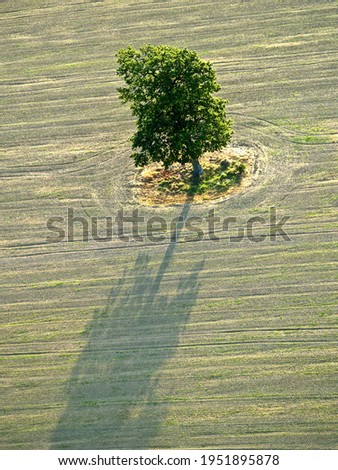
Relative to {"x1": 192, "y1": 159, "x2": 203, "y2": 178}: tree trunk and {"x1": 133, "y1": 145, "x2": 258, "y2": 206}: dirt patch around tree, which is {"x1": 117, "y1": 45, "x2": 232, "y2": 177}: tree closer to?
{"x1": 192, "y1": 159, "x2": 203, "y2": 178}: tree trunk

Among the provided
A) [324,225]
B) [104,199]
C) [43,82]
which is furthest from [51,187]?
[324,225]

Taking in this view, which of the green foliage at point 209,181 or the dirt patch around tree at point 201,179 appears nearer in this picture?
the dirt patch around tree at point 201,179

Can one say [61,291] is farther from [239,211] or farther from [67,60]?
[67,60]

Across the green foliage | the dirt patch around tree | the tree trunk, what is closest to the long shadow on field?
the dirt patch around tree

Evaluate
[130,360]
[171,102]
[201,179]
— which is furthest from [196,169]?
[130,360]

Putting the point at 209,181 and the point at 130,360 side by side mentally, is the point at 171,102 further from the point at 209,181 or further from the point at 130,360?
the point at 130,360

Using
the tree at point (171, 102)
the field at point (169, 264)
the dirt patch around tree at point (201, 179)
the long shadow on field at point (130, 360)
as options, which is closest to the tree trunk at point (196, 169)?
the dirt patch around tree at point (201, 179)

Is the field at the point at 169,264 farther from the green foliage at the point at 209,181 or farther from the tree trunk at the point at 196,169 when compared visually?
the tree trunk at the point at 196,169
